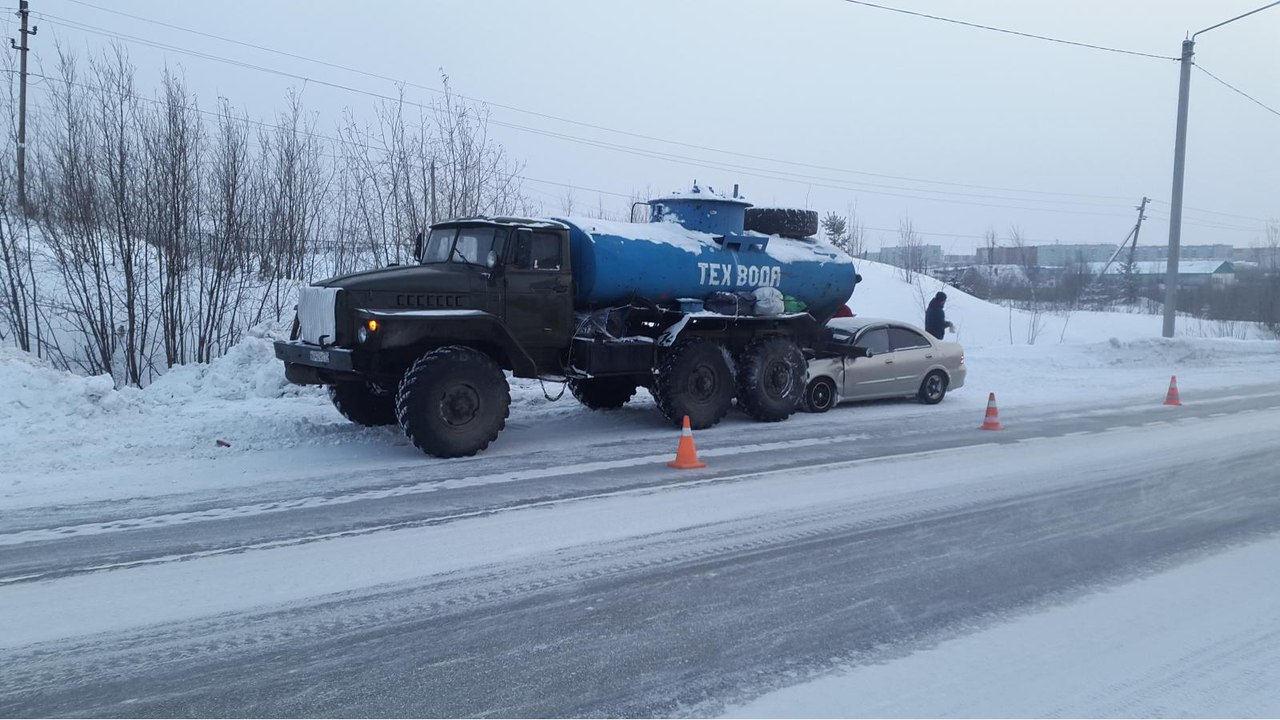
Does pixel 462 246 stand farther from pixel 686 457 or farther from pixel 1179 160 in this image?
pixel 1179 160

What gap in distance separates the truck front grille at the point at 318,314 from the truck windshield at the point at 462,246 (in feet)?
5.13

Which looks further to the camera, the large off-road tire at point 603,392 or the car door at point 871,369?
the car door at point 871,369

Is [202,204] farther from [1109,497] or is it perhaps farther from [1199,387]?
[1199,387]

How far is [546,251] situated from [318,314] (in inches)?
111

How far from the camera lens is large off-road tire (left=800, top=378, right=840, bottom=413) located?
48.2ft

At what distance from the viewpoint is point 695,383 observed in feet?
41.7

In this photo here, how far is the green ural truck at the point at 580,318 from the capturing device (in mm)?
10250

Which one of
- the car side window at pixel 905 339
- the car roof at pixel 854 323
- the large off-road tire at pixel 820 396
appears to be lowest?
the large off-road tire at pixel 820 396

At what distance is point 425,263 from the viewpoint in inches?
461

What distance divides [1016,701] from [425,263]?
9.02 metres

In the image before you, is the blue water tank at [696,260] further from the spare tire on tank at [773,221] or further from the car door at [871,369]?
the car door at [871,369]

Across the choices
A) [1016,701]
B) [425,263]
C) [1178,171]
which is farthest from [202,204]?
[1178,171]

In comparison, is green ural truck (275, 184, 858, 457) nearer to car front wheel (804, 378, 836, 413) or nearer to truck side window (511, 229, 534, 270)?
truck side window (511, 229, 534, 270)

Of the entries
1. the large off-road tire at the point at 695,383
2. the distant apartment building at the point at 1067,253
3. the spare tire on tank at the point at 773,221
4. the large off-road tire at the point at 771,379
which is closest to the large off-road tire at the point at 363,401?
the large off-road tire at the point at 695,383
